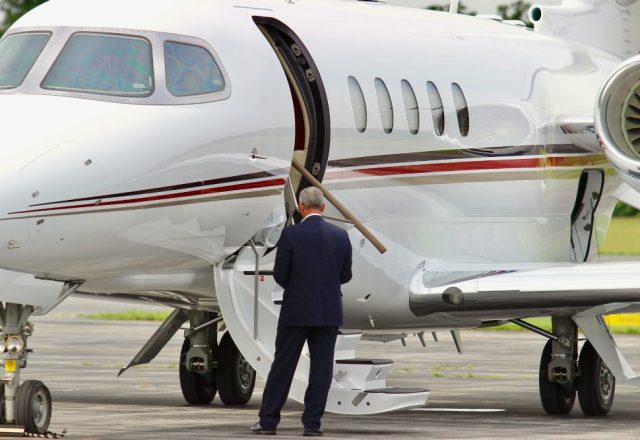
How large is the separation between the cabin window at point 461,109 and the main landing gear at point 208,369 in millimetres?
3127

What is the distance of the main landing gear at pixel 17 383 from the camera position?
1209 cm

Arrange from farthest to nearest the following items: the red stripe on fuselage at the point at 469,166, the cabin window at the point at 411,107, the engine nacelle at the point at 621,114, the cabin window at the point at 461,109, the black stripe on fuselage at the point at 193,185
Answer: the cabin window at the point at 461,109, the engine nacelle at the point at 621,114, the cabin window at the point at 411,107, the red stripe on fuselage at the point at 469,166, the black stripe on fuselage at the point at 193,185

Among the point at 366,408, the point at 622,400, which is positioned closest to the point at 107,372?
the point at 622,400

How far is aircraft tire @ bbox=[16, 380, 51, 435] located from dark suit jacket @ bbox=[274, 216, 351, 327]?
1861mm

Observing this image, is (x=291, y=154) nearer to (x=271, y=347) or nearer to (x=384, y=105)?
(x=271, y=347)

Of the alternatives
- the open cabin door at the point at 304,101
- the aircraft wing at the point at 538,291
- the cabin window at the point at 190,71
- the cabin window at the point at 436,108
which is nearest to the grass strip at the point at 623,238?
the cabin window at the point at 436,108

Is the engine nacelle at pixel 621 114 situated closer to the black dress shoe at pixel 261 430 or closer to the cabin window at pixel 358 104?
the cabin window at pixel 358 104

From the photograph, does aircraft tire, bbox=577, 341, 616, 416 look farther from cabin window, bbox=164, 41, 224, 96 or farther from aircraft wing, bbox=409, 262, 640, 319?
cabin window, bbox=164, 41, 224, 96

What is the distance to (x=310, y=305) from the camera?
1259cm

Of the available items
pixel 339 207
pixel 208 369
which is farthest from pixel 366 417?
pixel 208 369

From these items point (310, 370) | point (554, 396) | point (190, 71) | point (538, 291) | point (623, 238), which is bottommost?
point (623, 238)

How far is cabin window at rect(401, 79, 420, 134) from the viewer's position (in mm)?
15523

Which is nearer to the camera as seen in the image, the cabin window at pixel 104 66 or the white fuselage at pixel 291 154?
the white fuselage at pixel 291 154

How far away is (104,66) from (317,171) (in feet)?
8.00
